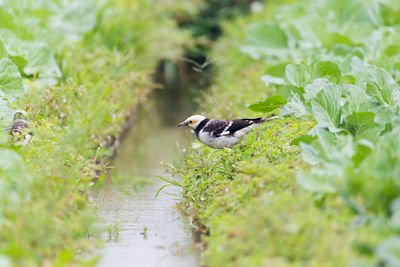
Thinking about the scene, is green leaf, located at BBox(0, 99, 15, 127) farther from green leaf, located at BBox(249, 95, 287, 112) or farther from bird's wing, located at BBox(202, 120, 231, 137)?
green leaf, located at BBox(249, 95, 287, 112)

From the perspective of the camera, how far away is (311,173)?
144 inches

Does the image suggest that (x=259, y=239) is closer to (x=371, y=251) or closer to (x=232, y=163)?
(x=371, y=251)

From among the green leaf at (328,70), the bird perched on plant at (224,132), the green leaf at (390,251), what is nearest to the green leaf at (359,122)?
the bird perched on plant at (224,132)

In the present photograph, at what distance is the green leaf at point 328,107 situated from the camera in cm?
464

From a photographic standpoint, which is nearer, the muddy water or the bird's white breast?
the muddy water

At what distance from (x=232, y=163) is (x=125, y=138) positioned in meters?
3.64

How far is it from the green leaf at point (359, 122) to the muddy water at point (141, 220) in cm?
142

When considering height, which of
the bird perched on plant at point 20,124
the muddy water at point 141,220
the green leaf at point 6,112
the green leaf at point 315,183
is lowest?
the muddy water at point 141,220

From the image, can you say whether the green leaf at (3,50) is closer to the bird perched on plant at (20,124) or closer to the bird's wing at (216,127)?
the bird perched on plant at (20,124)

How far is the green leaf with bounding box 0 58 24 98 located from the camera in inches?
227

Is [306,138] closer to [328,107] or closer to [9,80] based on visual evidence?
[328,107]

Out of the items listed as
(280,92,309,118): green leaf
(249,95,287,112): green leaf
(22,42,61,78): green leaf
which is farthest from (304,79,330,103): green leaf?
(22,42,61,78): green leaf

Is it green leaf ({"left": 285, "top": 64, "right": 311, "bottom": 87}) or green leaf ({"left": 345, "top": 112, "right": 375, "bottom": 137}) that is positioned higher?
green leaf ({"left": 345, "top": 112, "right": 375, "bottom": 137})

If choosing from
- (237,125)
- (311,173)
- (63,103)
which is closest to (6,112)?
(63,103)
